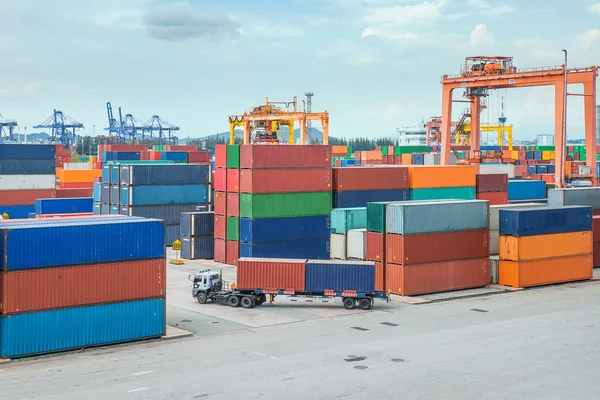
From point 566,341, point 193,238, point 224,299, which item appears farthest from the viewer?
point 193,238

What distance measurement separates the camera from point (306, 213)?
57.7 metres

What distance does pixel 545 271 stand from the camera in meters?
50.9

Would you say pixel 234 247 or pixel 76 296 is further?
pixel 234 247

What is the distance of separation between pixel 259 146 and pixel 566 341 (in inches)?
1039

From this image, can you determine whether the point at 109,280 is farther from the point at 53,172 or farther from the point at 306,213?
the point at 53,172

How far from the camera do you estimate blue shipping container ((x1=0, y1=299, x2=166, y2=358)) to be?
31812mm

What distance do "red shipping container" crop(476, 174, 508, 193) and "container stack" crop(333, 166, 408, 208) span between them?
8.99 m

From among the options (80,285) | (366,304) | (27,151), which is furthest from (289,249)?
(27,151)

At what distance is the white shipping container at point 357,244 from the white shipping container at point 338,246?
23.9 inches

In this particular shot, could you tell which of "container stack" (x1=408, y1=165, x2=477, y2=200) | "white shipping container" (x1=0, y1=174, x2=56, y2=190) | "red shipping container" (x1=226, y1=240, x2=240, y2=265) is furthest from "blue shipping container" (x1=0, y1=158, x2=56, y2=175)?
"container stack" (x1=408, y1=165, x2=477, y2=200)

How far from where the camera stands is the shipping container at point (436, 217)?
149 ft

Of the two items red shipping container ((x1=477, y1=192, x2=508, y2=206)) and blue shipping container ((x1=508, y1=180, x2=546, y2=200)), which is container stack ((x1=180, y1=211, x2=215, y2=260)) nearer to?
red shipping container ((x1=477, y1=192, x2=508, y2=206))

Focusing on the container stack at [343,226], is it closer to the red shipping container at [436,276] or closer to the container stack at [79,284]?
the red shipping container at [436,276]

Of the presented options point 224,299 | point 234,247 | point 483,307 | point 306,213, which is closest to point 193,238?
point 234,247
